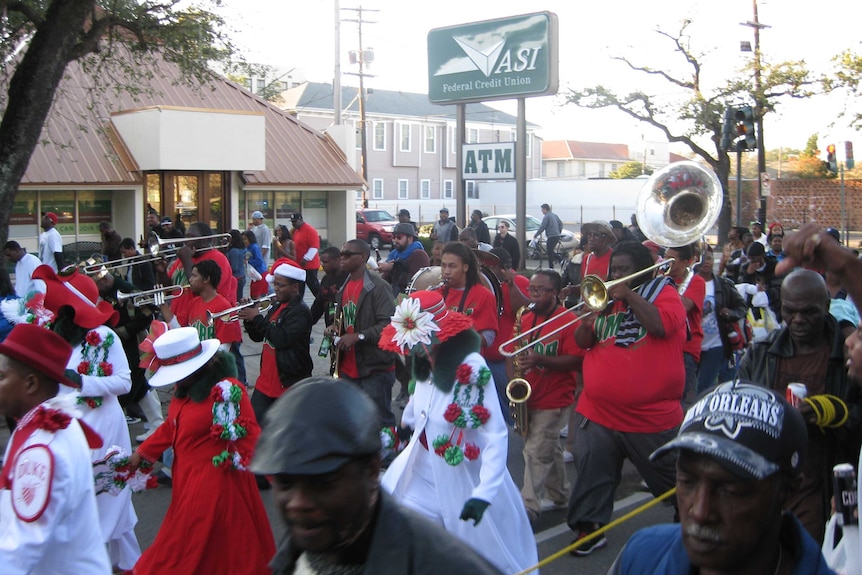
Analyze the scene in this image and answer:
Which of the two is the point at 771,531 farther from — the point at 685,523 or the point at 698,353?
the point at 698,353

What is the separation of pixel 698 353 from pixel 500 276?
186 centimetres

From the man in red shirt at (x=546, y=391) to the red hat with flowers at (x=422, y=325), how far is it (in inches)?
61.9

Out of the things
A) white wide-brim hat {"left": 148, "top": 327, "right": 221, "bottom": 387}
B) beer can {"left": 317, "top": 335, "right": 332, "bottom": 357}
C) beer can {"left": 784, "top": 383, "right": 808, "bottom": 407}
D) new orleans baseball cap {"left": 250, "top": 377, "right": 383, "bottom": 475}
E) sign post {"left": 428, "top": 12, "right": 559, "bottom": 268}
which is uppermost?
sign post {"left": 428, "top": 12, "right": 559, "bottom": 268}

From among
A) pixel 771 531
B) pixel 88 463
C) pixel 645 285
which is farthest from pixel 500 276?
pixel 771 531

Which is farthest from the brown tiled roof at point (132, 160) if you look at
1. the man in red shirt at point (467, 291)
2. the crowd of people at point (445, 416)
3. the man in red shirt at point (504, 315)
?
the man in red shirt at point (467, 291)

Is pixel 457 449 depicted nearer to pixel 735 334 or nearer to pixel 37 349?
pixel 37 349

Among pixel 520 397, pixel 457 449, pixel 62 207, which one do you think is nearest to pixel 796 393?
pixel 457 449

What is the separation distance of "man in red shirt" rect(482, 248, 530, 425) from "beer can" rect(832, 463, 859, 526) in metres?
3.98

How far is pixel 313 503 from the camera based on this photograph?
1.77 m

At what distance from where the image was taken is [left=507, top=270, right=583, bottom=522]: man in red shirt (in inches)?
249

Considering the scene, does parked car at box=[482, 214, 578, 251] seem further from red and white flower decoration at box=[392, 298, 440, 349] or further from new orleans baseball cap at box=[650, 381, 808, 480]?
new orleans baseball cap at box=[650, 381, 808, 480]

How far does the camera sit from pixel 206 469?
4426 mm

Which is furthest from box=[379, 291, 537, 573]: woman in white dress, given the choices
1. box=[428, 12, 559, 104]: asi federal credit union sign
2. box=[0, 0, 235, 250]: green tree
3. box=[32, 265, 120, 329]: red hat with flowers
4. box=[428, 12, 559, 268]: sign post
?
box=[428, 12, 559, 104]: asi federal credit union sign

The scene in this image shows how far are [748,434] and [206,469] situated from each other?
308 centimetres
